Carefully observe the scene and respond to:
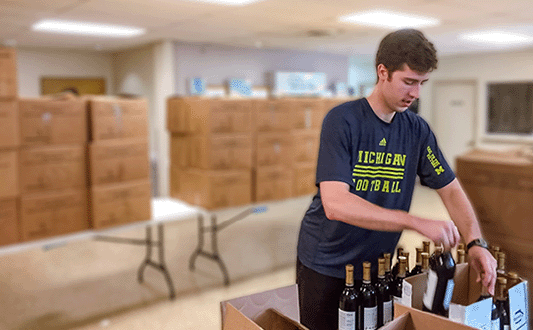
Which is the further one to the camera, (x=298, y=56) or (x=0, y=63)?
(x=298, y=56)

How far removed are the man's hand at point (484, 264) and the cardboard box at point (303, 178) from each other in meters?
2.83

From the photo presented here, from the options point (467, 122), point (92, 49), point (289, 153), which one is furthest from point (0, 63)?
point (467, 122)

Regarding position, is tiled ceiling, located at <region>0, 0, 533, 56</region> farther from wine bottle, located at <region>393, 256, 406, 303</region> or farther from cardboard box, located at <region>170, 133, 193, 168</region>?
wine bottle, located at <region>393, 256, 406, 303</region>

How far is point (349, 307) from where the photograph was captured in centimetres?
121

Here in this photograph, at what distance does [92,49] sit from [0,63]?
490cm

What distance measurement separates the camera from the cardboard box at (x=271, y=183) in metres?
3.90

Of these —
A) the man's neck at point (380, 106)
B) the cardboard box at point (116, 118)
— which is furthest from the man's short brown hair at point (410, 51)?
the cardboard box at point (116, 118)

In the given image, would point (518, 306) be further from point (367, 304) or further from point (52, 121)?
point (52, 121)

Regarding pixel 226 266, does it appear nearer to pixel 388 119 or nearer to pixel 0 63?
pixel 0 63

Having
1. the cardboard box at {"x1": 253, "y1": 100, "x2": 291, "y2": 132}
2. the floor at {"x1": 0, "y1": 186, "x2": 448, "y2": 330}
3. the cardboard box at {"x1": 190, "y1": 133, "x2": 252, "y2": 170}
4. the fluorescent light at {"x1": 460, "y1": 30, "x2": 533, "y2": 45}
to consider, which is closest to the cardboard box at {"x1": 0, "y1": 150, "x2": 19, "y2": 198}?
the floor at {"x1": 0, "y1": 186, "x2": 448, "y2": 330}

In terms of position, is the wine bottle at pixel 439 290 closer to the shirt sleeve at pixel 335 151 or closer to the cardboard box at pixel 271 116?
the shirt sleeve at pixel 335 151

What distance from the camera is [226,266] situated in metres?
4.42

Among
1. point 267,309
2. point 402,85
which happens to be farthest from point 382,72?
point 267,309

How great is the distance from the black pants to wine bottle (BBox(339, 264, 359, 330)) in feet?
0.97
